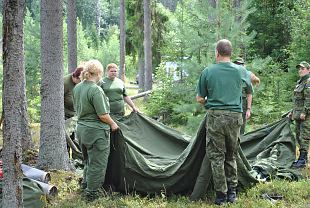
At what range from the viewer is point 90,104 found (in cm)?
522

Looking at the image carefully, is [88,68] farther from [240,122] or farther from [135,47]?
[135,47]

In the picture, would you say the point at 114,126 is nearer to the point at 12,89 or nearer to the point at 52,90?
the point at 52,90

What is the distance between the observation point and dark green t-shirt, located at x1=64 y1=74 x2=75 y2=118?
796 cm

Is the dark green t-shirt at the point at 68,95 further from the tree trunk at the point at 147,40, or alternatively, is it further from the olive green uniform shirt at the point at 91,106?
the tree trunk at the point at 147,40

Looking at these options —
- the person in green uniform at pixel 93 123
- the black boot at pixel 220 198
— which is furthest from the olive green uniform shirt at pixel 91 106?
the black boot at pixel 220 198

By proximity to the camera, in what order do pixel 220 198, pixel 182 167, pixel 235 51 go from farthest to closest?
pixel 235 51
pixel 182 167
pixel 220 198

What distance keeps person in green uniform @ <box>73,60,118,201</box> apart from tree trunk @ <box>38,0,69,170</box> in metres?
1.34

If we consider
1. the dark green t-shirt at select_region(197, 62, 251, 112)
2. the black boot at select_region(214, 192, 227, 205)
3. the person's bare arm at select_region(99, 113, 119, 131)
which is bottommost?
the black boot at select_region(214, 192, 227, 205)

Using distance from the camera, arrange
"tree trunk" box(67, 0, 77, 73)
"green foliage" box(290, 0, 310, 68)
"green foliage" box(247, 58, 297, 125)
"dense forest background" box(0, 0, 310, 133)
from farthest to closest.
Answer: "tree trunk" box(67, 0, 77, 73)
"green foliage" box(290, 0, 310, 68)
"green foliage" box(247, 58, 297, 125)
"dense forest background" box(0, 0, 310, 133)

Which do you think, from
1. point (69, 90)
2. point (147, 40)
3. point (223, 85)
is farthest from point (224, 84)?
point (147, 40)

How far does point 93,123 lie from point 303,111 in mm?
3674

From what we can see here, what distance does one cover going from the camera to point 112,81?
7.37 m

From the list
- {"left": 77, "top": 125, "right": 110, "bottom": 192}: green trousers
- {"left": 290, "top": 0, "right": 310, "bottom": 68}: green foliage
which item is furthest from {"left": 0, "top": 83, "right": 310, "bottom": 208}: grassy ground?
{"left": 290, "top": 0, "right": 310, "bottom": 68}: green foliage

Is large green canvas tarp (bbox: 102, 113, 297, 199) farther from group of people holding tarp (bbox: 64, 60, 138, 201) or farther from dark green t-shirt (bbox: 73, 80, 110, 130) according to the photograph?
dark green t-shirt (bbox: 73, 80, 110, 130)
